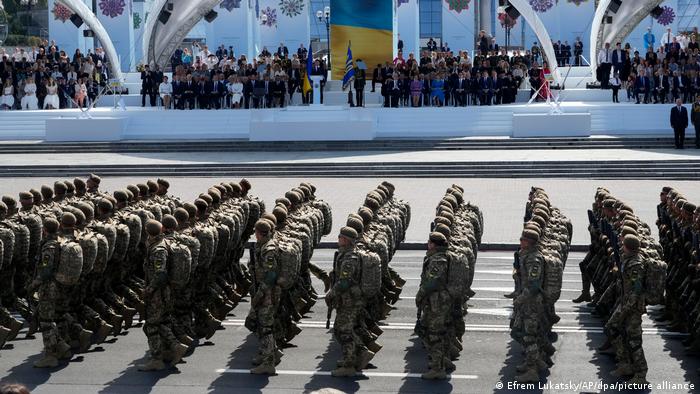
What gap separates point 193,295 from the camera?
13.5 m

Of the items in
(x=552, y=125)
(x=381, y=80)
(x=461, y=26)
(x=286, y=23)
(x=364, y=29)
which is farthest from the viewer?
(x=286, y=23)

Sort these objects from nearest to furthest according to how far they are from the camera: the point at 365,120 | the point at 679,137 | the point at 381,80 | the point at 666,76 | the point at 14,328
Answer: the point at 14,328 → the point at 679,137 → the point at 365,120 → the point at 666,76 → the point at 381,80

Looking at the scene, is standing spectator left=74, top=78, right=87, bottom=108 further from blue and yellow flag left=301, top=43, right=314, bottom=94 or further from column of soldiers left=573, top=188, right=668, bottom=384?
column of soldiers left=573, top=188, right=668, bottom=384

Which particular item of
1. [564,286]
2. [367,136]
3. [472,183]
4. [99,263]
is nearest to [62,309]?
[99,263]

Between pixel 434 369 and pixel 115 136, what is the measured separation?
24419 mm

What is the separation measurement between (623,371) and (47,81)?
30.4 metres

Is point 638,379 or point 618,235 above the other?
point 618,235

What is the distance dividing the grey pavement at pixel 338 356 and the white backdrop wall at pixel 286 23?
3666 cm

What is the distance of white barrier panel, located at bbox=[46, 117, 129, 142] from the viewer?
3481cm

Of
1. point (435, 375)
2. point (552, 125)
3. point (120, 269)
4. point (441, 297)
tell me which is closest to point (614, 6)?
point (552, 125)

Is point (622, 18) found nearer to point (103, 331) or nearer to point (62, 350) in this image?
point (103, 331)

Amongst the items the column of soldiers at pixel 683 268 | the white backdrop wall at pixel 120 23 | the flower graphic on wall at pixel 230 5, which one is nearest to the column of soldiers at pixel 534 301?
the column of soldiers at pixel 683 268

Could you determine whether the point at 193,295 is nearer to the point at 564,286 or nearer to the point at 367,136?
the point at 564,286

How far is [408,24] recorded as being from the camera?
155 ft
